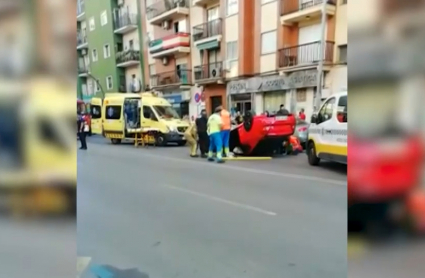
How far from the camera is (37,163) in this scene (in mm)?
874

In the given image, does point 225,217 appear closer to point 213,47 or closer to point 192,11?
point 213,47

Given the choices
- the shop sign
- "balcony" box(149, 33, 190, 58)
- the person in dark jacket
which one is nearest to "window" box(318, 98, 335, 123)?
the person in dark jacket

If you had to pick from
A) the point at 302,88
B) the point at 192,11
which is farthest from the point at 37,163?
the point at 192,11

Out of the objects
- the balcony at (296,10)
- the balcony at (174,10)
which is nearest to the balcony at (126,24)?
the balcony at (174,10)

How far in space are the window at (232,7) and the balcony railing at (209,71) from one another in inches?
59.6

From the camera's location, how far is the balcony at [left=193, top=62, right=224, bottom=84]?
10102 mm

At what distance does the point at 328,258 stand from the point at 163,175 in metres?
3.74

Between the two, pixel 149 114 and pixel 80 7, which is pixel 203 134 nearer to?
pixel 149 114

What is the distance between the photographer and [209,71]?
10.7m

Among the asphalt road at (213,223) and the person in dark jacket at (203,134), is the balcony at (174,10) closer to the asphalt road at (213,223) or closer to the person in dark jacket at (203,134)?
the person in dark jacket at (203,134)

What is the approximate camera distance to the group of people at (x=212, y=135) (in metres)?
7.38

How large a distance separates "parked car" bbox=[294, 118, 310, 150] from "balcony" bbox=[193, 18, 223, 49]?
3.53 metres

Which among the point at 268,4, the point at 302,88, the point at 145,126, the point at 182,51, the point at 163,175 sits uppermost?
the point at 268,4

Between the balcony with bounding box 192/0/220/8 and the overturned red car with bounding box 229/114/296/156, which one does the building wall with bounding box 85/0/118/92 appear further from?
the balcony with bounding box 192/0/220/8
